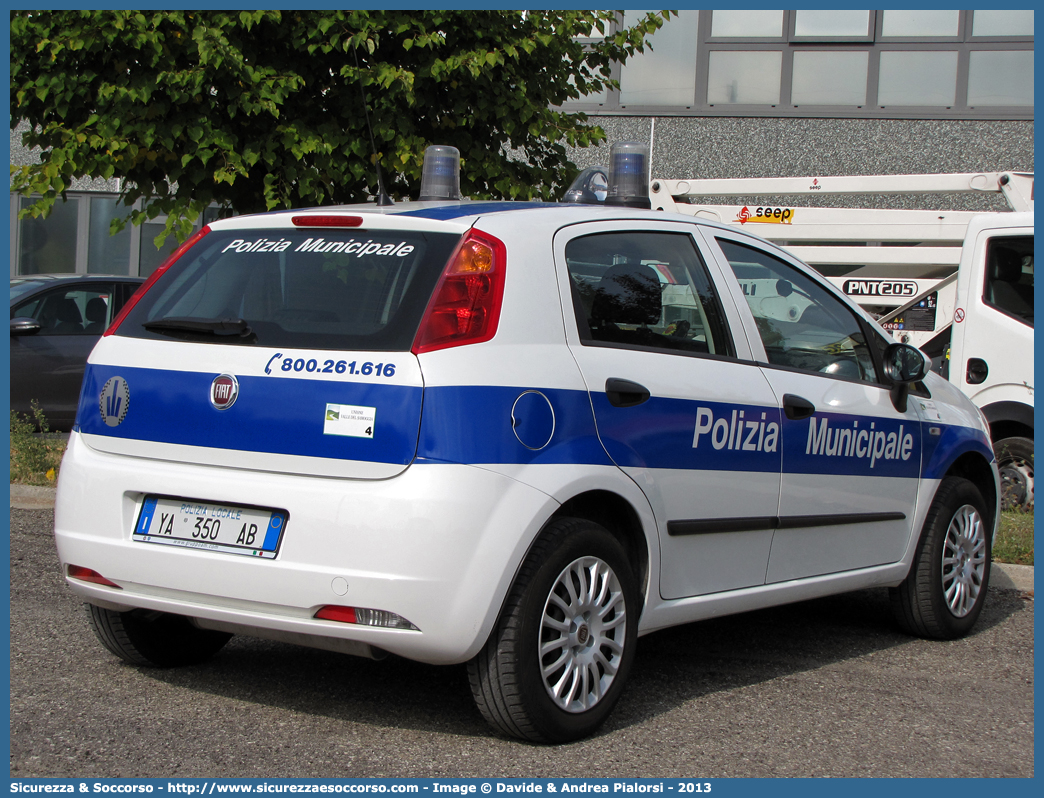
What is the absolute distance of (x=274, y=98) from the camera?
6.76 meters

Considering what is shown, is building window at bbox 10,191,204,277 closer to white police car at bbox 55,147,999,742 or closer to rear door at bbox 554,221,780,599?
white police car at bbox 55,147,999,742

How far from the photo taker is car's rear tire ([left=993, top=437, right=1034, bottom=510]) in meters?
8.31

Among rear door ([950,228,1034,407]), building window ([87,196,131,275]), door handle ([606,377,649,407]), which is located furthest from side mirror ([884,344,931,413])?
building window ([87,196,131,275])

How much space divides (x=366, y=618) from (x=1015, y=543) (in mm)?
4926

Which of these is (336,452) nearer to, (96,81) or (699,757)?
(699,757)

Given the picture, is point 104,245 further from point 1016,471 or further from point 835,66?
point 1016,471

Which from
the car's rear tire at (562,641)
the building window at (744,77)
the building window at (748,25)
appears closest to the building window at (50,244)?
the building window at (744,77)

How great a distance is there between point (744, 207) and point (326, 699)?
284 inches

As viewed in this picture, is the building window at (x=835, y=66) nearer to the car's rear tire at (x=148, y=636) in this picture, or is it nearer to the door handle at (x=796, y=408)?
the door handle at (x=796, y=408)

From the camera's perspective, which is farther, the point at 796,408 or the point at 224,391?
the point at 796,408

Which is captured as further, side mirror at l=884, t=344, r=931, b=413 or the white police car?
side mirror at l=884, t=344, r=931, b=413

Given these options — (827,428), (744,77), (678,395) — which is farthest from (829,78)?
(678,395)

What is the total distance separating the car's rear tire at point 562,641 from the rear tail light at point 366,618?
293 millimetres

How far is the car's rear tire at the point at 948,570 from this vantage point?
528cm
